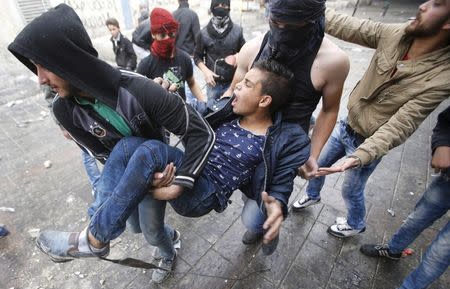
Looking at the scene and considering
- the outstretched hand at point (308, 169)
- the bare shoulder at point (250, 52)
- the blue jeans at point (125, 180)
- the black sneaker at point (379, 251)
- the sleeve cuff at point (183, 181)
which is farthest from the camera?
the black sneaker at point (379, 251)

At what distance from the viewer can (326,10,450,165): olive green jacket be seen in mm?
1907

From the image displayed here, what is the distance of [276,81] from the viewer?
1.95 metres

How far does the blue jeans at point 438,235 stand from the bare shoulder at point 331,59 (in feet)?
3.41

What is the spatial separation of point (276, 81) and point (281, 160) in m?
0.56

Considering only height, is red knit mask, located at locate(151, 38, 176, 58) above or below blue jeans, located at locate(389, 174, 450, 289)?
above

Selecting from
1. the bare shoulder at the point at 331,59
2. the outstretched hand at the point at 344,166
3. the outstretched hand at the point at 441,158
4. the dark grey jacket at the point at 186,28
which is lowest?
the dark grey jacket at the point at 186,28

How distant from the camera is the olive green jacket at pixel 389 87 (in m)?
1.91

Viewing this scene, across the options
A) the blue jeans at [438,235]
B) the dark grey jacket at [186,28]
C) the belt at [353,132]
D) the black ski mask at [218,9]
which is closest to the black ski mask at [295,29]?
the belt at [353,132]

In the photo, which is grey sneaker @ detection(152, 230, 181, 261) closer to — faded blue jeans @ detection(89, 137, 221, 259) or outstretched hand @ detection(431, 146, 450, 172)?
faded blue jeans @ detection(89, 137, 221, 259)

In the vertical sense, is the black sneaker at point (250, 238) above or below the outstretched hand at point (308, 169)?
below

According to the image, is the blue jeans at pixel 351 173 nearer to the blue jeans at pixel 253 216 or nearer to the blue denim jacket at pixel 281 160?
the blue denim jacket at pixel 281 160

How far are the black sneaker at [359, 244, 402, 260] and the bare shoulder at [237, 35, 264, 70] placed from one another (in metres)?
2.10

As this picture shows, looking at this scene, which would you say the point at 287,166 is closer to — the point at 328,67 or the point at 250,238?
the point at 328,67

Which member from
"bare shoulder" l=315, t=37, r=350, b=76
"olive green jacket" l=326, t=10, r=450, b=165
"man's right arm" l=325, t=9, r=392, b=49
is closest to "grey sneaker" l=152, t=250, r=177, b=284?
"olive green jacket" l=326, t=10, r=450, b=165
